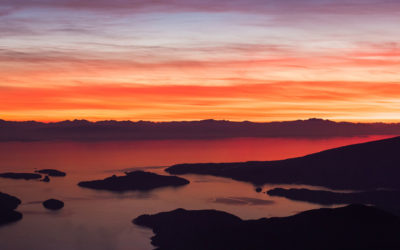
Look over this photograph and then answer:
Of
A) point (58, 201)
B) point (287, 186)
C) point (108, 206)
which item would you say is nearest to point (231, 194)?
point (287, 186)

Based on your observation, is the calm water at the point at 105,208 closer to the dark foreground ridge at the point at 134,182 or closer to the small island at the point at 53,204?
the small island at the point at 53,204

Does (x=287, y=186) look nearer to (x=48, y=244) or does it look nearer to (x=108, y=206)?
(x=108, y=206)

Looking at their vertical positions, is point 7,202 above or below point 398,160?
below

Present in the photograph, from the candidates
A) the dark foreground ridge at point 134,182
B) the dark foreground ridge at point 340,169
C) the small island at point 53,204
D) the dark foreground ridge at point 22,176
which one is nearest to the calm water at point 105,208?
the small island at point 53,204

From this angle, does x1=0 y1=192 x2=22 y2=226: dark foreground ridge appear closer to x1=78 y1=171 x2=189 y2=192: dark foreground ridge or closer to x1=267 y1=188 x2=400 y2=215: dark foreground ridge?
x1=78 y1=171 x2=189 y2=192: dark foreground ridge

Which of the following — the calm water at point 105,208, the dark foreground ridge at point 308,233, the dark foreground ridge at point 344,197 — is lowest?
the calm water at point 105,208
